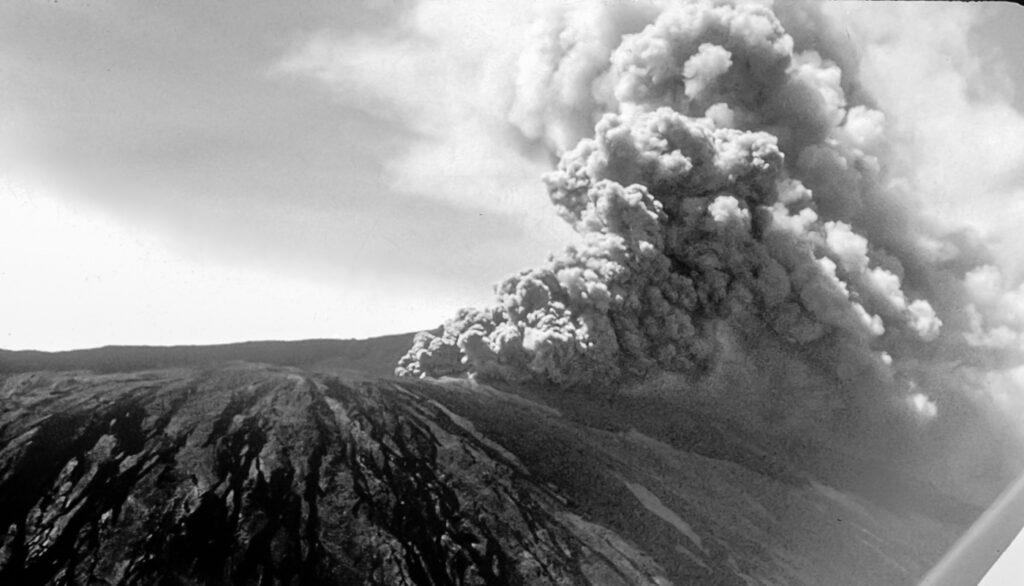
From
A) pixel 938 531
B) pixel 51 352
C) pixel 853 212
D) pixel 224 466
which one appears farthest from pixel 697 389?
pixel 51 352

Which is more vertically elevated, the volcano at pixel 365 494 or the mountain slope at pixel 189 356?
the mountain slope at pixel 189 356

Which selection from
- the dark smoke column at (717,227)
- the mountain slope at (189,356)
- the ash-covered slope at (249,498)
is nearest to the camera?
the ash-covered slope at (249,498)

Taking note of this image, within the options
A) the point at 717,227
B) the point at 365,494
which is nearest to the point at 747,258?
the point at 717,227

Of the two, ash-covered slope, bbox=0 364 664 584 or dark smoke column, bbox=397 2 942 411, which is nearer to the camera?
ash-covered slope, bbox=0 364 664 584

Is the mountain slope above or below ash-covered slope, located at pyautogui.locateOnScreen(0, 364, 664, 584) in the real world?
above

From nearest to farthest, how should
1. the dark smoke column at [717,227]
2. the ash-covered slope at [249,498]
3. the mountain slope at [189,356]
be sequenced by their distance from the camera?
the ash-covered slope at [249,498] < the mountain slope at [189,356] < the dark smoke column at [717,227]
